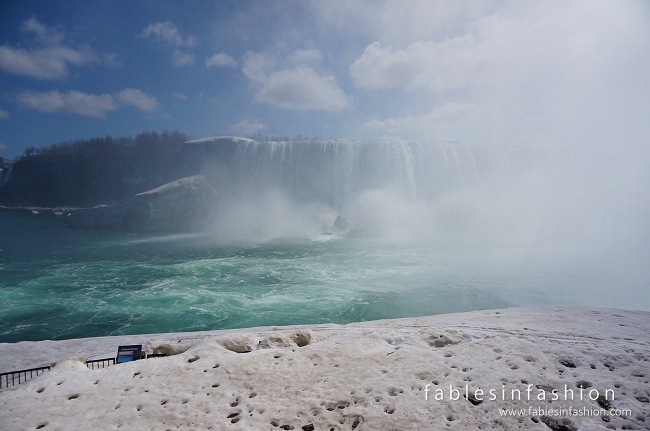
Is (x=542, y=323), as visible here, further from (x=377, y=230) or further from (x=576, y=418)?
(x=377, y=230)

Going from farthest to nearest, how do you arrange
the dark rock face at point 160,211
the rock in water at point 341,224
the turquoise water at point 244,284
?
the dark rock face at point 160,211
the rock in water at point 341,224
the turquoise water at point 244,284

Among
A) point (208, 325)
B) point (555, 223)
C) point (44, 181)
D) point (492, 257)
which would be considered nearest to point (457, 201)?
point (555, 223)

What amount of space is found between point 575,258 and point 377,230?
1142 cm

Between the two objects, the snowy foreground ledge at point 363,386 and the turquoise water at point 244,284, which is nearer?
the snowy foreground ledge at point 363,386

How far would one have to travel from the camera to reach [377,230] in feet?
78.3

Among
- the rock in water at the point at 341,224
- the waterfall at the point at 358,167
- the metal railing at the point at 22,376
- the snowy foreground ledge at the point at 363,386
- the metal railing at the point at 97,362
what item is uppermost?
the waterfall at the point at 358,167

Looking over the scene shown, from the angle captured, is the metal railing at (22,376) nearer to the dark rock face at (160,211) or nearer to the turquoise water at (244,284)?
the turquoise water at (244,284)

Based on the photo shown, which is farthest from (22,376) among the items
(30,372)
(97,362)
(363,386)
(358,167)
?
(358,167)

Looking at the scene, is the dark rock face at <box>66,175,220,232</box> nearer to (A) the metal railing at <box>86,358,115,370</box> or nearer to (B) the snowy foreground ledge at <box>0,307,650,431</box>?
(A) the metal railing at <box>86,358,115,370</box>

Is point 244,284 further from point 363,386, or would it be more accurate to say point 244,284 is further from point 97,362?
point 363,386

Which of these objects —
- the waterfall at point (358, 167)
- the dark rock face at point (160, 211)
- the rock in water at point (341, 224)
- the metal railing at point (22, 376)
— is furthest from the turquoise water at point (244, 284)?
the waterfall at point (358, 167)

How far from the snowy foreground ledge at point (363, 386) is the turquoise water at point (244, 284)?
509 centimetres

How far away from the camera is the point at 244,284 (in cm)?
1241

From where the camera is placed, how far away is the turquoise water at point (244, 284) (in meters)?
9.30
